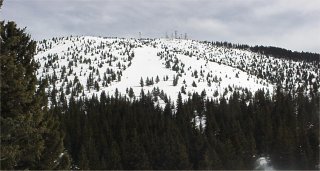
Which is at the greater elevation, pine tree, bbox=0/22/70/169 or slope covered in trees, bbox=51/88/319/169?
pine tree, bbox=0/22/70/169

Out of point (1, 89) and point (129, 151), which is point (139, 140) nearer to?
point (129, 151)

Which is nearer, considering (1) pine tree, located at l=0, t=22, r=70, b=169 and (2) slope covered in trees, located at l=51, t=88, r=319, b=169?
(1) pine tree, located at l=0, t=22, r=70, b=169

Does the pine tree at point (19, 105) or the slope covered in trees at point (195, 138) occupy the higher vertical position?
the pine tree at point (19, 105)

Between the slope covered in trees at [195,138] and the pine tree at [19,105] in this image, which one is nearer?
the pine tree at [19,105]

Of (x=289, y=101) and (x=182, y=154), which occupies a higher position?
(x=289, y=101)

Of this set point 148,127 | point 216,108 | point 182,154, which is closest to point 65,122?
point 148,127

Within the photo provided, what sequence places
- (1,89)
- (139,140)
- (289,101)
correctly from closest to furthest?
(1,89) < (139,140) < (289,101)

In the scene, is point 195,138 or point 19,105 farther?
point 195,138

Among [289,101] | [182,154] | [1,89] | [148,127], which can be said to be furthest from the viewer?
[289,101]

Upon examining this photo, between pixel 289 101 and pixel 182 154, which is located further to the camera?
pixel 289 101

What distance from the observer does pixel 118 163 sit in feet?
295

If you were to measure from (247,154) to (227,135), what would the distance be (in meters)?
10.8

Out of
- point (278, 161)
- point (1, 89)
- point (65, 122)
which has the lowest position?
point (278, 161)

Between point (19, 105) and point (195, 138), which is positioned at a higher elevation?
point (19, 105)
